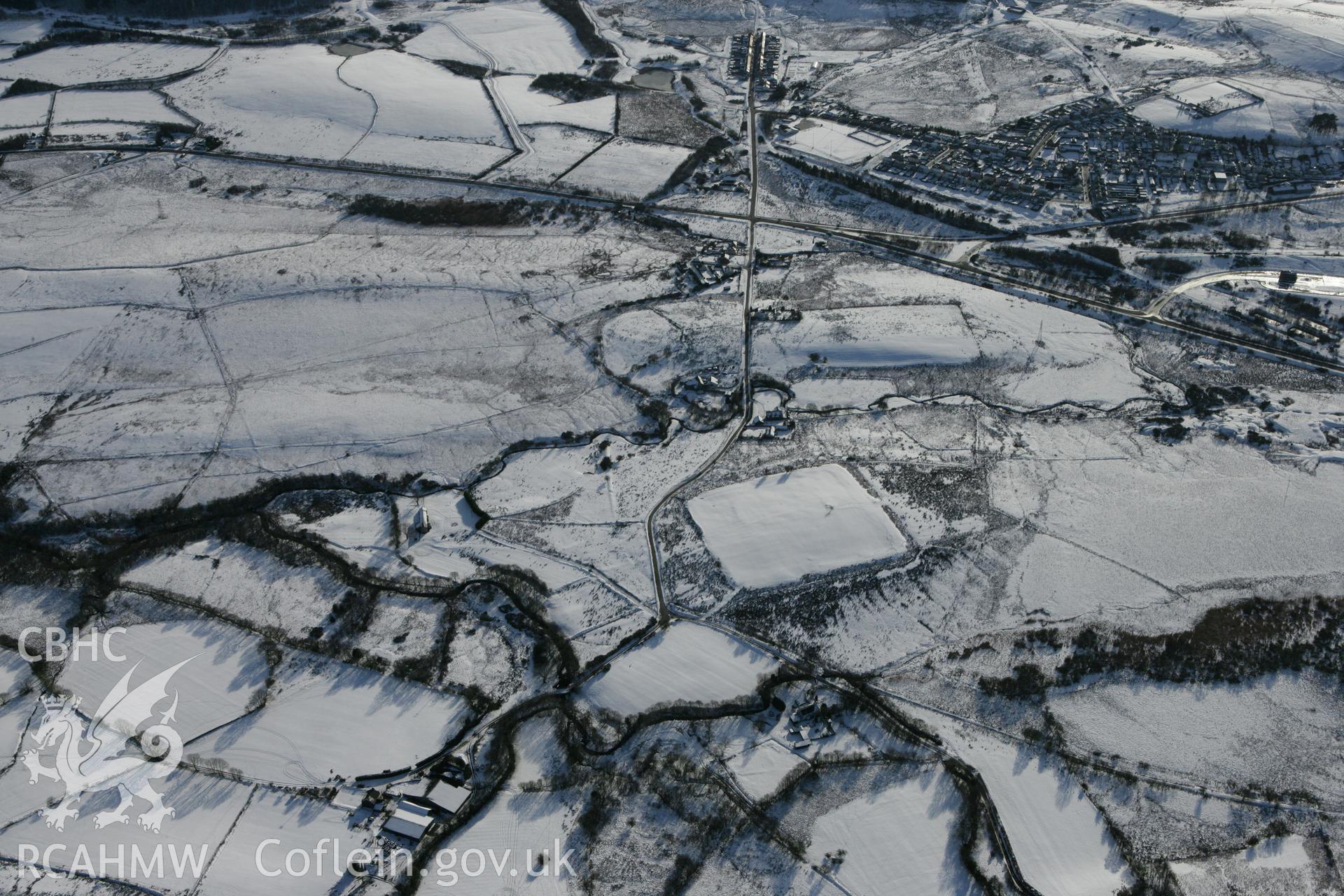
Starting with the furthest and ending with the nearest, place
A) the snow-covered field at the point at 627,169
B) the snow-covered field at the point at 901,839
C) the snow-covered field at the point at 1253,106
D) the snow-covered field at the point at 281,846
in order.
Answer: the snow-covered field at the point at 1253,106 → the snow-covered field at the point at 627,169 → the snow-covered field at the point at 281,846 → the snow-covered field at the point at 901,839

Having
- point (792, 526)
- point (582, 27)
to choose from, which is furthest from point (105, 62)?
point (792, 526)

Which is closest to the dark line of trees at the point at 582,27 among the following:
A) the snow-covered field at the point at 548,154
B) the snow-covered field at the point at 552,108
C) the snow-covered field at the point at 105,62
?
the snow-covered field at the point at 552,108

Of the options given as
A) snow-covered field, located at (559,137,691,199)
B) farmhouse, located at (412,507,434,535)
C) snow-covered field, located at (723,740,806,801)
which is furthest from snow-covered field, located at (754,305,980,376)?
snow-covered field, located at (723,740,806,801)

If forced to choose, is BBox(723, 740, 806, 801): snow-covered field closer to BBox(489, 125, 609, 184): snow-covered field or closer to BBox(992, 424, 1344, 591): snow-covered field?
Result: BBox(992, 424, 1344, 591): snow-covered field

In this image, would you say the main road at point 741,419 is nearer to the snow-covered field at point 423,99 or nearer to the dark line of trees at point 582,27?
the snow-covered field at point 423,99

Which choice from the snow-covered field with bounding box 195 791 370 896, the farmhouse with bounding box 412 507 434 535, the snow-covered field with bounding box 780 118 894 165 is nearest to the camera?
the snow-covered field with bounding box 195 791 370 896

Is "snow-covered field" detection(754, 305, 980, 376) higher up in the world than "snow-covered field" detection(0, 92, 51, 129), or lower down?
lower down

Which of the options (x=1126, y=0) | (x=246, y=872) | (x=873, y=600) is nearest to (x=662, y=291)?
(x=873, y=600)
